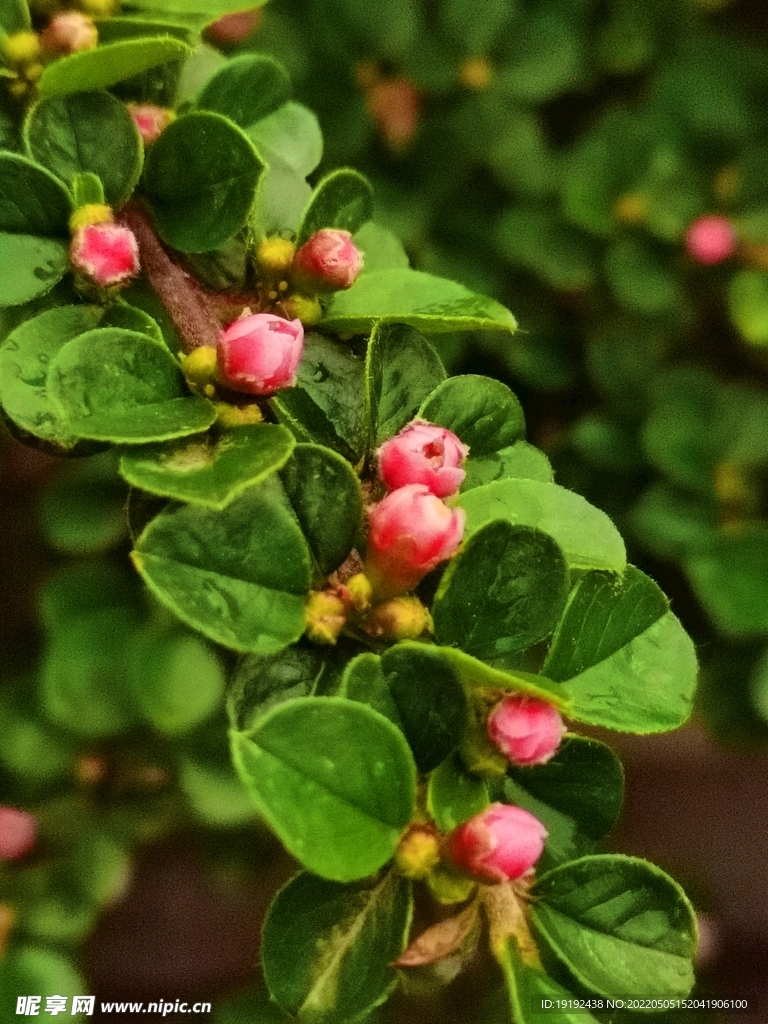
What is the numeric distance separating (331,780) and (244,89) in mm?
368

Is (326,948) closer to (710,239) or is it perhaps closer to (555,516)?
(555,516)

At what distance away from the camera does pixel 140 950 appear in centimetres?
100

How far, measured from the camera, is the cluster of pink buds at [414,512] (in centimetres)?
34

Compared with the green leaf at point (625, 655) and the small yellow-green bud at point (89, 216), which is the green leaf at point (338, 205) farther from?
the green leaf at point (625, 655)

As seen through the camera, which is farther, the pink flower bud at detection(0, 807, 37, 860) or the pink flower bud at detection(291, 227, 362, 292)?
the pink flower bud at detection(0, 807, 37, 860)

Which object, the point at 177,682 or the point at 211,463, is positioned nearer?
the point at 211,463

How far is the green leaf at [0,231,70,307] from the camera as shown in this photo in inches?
15.3

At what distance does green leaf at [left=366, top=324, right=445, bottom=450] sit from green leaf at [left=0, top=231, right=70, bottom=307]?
14cm

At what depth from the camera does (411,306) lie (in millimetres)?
410

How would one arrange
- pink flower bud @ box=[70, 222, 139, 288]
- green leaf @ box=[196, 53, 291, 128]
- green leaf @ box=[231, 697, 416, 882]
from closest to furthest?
A: green leaf @ box=[231, 697, 416, 882] → pink flower bud @ box=[70, 222, 139, 288] → green leaf @ box=[196, 53, 291, 128]

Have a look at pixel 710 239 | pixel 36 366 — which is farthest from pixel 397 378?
pixel 710 239

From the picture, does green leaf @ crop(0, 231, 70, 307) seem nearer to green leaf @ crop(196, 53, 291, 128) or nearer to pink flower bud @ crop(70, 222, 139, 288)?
pink flower bud @ crop(70, 222, 139, 288)

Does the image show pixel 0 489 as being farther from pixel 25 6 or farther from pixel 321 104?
pixel 25 6

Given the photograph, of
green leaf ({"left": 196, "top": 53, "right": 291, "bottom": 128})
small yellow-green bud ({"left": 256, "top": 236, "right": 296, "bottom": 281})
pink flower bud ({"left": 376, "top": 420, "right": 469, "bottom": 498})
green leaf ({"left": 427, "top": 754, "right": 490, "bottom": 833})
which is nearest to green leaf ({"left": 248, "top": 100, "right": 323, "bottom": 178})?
green leaf ({"left": 196, "top": 53, "right": 291, "bottom": 128})
